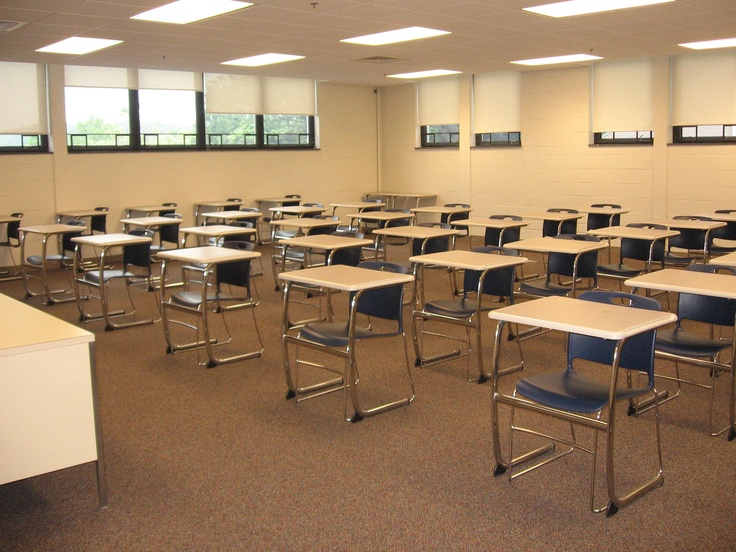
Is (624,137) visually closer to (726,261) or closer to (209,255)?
(726,261)

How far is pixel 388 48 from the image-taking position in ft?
31.0

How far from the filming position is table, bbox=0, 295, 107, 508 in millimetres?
3084

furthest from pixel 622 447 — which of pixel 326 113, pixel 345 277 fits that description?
pixel 326 113

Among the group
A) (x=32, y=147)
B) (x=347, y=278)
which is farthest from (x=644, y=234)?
(x=32, y=147)

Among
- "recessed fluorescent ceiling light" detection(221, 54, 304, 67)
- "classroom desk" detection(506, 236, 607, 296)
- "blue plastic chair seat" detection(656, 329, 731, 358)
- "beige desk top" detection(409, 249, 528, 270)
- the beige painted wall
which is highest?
"recessed fluorescent ceiling light" detection(221, 54, 304, 67)

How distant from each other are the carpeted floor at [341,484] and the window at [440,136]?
9.40 m

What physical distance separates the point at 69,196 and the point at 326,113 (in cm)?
515

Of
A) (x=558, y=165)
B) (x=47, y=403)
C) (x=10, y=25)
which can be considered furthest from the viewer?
(x=558, y=165)

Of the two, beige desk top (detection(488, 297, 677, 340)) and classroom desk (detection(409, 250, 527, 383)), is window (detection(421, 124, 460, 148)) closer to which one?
classroom desk (detection(409, 250, 527, 383))

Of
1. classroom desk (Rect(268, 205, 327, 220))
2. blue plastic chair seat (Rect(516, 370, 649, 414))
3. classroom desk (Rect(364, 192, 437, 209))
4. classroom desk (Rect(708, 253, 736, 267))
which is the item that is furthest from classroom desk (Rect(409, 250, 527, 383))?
classroom desk (Rect(364, 192, 437, 209))

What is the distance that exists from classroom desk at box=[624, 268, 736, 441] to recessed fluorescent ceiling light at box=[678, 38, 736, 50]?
19.1 ft

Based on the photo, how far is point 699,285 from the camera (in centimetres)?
417

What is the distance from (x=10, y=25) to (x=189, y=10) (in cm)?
187

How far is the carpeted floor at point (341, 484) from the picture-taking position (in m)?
3.11
